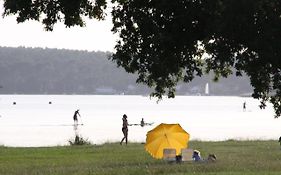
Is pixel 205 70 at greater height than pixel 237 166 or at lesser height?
greater

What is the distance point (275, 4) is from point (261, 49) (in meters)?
0.93

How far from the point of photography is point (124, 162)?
2688 cm

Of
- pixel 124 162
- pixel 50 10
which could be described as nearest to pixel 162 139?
pixel 124 162

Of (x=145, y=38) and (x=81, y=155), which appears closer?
(x=145, y=38)

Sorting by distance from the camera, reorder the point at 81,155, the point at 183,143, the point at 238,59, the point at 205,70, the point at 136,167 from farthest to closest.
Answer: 1. the point at 81,155
2. the point at 183,143
3. the point at 136,167
4. the point at 205,70
5. the point at 238,59

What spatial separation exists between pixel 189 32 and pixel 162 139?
13690mm

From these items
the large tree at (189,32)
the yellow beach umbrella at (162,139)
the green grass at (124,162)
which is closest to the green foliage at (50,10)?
the large tree at (189,32)

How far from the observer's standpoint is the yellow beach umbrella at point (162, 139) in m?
28.0

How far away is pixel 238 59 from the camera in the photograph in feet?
47.8

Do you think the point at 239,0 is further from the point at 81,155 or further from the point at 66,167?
the point at 81,155

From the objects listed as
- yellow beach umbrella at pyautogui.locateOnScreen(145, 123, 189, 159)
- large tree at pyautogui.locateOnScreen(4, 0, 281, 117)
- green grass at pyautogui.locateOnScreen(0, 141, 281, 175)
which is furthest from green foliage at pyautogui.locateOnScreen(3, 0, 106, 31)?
yellow beach umbrella at pyautogui.locateOnScreen(145, 123, 189, 159)

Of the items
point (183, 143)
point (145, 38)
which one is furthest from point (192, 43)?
point (183, 143)

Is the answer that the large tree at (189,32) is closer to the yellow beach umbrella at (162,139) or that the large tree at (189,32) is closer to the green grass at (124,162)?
the green grass at (124,162)

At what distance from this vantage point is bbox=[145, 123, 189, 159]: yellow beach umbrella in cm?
2795
